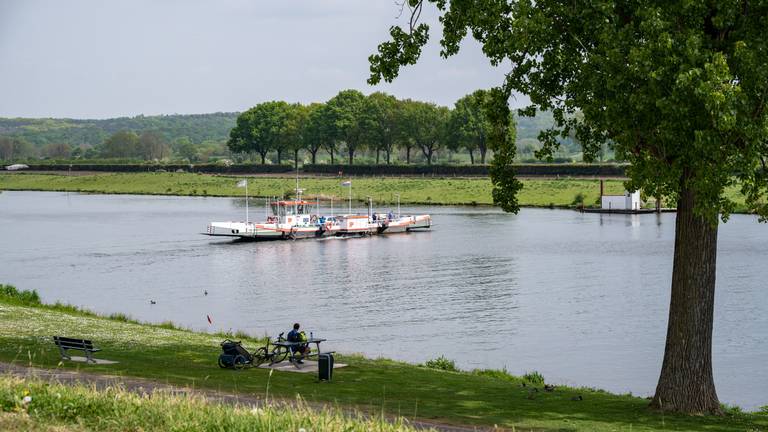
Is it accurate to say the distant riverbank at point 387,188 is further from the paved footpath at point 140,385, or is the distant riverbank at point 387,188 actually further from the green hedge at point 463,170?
the paved footpath at point 140,385

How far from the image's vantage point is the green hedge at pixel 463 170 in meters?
156

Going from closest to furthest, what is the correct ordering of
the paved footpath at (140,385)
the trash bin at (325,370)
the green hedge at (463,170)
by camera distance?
the paved footpath at (140,385) < the trash bin at (325,370) < the green hedge at (463,170)

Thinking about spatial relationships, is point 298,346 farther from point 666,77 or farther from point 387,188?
point 387,188

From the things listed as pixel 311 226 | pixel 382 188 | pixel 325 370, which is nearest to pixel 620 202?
pixel 311 226

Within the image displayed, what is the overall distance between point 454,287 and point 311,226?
149ft

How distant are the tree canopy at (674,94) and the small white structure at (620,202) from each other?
9458 cm

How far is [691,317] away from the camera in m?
23.2

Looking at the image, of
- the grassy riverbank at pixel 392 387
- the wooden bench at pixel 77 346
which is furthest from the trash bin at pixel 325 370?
the wooden bench at pixel 77 346

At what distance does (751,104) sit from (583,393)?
968cm

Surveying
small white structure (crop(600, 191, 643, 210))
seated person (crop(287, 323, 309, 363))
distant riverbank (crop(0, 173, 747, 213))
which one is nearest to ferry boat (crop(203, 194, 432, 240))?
small white structure (crop(600, 191, 643, 210))

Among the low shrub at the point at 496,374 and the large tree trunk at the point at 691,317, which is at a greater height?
the large tree trunk at the point at 691,317

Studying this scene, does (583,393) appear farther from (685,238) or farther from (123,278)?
(123,278)

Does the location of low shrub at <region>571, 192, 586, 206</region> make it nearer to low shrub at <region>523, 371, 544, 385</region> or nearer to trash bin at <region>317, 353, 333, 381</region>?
low shrub at <region>523, 371, 544, 385</region>

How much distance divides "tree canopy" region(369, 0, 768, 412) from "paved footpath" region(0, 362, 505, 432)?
6518 millimetres
